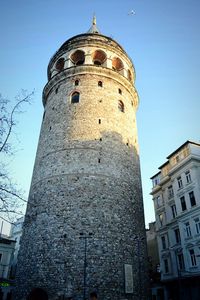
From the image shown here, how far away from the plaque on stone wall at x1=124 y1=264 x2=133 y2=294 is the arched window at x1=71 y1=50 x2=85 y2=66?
47.0 ft

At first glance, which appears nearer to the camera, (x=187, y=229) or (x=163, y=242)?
(x=187, y=229)

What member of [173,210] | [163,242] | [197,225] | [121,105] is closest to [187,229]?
[197,225]

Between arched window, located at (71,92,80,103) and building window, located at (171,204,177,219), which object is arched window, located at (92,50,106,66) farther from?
building window, located at (171,204,177,219)

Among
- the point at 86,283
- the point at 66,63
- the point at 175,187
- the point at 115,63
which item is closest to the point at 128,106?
the point at 115,63

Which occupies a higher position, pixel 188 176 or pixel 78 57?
pixel 78 57

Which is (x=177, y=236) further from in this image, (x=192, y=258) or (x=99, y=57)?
(x=99, y=57)

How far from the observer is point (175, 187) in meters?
21.2

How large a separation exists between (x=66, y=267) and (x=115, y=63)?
15.2 metres

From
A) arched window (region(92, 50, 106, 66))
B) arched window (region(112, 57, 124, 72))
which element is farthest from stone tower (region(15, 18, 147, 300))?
arched window (region(112, 57, 124, 72))

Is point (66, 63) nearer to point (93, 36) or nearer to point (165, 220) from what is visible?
point (93, 36)

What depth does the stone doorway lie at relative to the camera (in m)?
11.8

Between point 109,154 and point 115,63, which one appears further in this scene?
point 115,63

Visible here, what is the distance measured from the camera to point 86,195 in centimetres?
1362

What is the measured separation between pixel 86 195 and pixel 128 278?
4.36m
